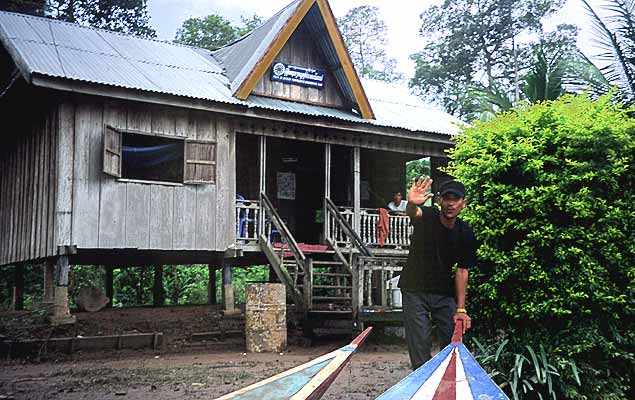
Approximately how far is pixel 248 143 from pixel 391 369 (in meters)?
8.50

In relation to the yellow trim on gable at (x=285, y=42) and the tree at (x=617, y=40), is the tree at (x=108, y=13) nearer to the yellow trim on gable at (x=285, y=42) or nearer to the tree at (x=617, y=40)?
the yellow trim on gable at (x=285, y=42)

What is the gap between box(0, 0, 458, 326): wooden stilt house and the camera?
1142 centimetres

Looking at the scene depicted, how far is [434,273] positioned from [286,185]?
1128 centimetres

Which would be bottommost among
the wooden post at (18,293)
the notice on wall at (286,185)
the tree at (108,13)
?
the wooden post at (18,293)

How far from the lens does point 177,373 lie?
8.57m

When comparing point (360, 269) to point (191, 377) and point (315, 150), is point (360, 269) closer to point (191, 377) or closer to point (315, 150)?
point (191, 377)

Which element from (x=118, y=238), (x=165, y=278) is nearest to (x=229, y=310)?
(x=118, y=238)

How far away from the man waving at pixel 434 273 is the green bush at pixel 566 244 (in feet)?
2.49

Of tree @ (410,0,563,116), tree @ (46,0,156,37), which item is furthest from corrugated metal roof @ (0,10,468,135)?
tree @ (410,0,563,116)

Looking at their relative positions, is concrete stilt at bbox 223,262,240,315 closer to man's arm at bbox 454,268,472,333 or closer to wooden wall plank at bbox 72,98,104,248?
wooden wall plank at bbox 72,98,104,248

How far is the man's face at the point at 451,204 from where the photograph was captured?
17.0 ft

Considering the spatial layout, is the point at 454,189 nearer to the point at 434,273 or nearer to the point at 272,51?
the point at 434,273

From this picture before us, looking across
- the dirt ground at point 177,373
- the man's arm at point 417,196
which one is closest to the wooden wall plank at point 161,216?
the dirt ground at point 177,373

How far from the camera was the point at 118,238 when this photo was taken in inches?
466
